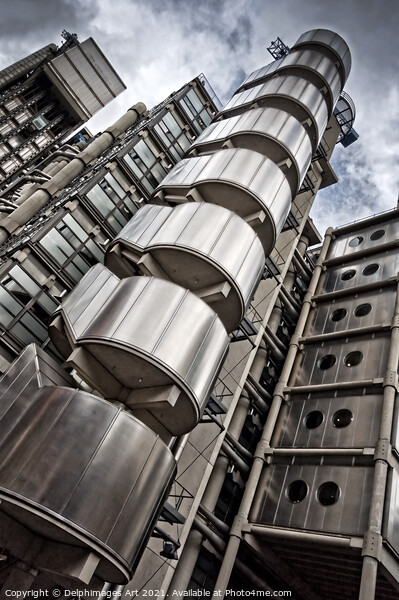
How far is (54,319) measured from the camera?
15703 millimetres

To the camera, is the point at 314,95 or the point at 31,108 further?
the point at 31,108

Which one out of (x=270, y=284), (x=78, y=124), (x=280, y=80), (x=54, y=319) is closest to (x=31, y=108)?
(x=78, y=124)

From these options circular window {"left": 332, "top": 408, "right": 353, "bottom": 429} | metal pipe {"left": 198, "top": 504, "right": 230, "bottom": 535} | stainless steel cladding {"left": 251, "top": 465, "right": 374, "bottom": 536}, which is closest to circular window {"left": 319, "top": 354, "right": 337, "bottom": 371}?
circular window {"left": 332, "top": 408, "right": 353, "bottom": 429}

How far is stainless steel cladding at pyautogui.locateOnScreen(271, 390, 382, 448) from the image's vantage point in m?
21.1

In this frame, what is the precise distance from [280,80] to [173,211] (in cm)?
1628

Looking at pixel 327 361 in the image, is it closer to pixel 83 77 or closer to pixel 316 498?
pixel 316 498

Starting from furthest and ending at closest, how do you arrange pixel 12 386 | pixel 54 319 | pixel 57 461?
pixel 54 319 < pixel 12 386 < pixel 57 461

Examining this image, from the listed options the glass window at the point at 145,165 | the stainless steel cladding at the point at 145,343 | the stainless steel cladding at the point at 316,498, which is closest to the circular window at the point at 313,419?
the stainless steel cladding at the point at 316,498

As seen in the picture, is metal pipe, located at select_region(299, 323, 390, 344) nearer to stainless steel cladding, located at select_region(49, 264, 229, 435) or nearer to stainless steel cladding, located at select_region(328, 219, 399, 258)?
stainless steel cladding, located at select_region(328, 219, 399, 258)

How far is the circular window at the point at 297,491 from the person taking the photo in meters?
20.2

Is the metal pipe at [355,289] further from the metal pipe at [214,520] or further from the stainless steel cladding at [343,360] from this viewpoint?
the metal pipe at [214,520]

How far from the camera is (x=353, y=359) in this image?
25297 millimetres

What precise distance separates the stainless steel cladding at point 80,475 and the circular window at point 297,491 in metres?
9.32

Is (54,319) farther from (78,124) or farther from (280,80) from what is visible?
(78,124)
